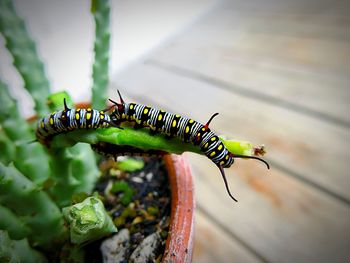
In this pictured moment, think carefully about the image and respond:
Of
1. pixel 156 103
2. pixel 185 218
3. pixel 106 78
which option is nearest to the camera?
pixel 185 218

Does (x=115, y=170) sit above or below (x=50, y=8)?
below

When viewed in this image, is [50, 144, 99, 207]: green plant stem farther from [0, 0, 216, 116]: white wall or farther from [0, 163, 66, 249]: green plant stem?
[0, 0, 216, 116]: white wall

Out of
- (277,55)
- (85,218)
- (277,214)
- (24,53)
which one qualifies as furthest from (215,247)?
(277,55)

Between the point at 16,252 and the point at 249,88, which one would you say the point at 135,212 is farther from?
the point at 249,88

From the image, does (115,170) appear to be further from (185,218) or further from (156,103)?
(156,103)

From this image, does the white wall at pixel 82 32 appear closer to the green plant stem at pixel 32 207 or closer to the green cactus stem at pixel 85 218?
the green plant stem at pixel 32 207

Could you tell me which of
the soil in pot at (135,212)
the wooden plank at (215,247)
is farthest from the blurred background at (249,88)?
the soil in pot at (135,212)

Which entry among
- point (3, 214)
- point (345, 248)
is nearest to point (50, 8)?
point (3, 214)

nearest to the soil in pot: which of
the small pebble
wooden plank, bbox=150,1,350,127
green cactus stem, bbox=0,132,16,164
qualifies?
the small pebble
